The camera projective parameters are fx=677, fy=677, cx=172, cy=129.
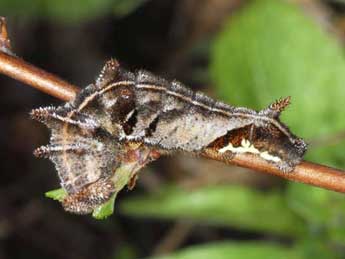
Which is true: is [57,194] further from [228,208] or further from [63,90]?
[228,208]

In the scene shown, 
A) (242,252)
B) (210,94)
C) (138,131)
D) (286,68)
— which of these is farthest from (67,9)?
(138,131)

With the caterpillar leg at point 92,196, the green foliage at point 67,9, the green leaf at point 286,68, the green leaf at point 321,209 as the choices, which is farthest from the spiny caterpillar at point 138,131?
the green foliage at point 67,9

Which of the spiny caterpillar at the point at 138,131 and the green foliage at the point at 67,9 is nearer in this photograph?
the spiny caterpillar at the point at 138,131

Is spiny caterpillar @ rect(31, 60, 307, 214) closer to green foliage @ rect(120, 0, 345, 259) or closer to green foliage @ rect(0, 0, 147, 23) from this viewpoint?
green foliage @ rect(120, 0, 345, 259)

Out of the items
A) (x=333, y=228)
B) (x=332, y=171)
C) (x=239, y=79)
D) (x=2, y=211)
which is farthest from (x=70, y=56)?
(x=332, y=171)

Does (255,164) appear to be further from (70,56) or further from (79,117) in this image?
(70,56)

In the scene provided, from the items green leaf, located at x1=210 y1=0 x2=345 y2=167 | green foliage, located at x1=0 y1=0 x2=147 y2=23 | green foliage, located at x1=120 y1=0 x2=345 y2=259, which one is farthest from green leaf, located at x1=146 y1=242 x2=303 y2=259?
green foliage, located at x1=0 y1=0 x2=147 y2=23

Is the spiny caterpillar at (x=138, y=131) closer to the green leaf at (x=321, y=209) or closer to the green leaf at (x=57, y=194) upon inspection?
the green leaf at (x=57, y=194)
